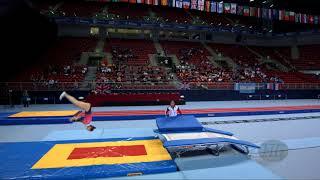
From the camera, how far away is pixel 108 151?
23.5 feet

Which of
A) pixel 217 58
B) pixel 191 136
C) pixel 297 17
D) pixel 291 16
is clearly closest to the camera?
pixel 191 136

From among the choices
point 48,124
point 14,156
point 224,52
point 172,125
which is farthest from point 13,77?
point 224,52

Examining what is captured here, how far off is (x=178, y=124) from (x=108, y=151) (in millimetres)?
2440

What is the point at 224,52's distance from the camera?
104ft

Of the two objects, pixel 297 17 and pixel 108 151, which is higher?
pixel 297 17

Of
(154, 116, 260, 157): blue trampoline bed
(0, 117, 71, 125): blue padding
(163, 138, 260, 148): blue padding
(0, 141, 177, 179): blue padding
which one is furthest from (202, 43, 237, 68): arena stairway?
(0, 141, 177, 179): blue padding

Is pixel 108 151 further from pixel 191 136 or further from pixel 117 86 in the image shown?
pixel 117 86

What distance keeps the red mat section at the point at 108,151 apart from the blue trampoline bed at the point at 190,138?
781 mm

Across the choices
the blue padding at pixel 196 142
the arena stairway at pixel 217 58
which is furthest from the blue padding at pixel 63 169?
the arena stairway at pixel 217 58

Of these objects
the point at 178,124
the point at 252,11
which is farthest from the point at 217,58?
the point at 178,124

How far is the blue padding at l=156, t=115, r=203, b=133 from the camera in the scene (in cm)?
803

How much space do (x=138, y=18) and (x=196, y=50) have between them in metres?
7.83

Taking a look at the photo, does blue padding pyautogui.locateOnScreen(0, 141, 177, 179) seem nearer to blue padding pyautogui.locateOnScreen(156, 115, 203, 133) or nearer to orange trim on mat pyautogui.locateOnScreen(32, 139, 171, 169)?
orange trim on mat pyautogui.locateOnScreen(32, 139, 171, 169)

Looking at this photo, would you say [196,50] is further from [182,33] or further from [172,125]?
[172,125]
